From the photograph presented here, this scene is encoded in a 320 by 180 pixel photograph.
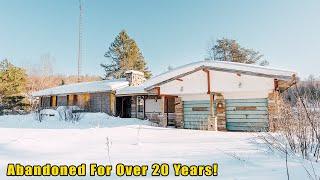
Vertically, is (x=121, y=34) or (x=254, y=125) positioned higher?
(x=121, y=34)

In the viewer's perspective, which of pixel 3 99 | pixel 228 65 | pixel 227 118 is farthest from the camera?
pixel 3 99

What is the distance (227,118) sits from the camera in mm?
15297

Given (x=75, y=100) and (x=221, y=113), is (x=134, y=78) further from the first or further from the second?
(x=221, y=113)

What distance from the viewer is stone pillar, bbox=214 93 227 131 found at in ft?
49.9

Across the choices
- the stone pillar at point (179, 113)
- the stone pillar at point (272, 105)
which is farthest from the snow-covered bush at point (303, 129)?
the stone pillar at point (179, 113)

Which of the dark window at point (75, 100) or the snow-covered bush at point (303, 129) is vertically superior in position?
the dark window at point (75, 100)

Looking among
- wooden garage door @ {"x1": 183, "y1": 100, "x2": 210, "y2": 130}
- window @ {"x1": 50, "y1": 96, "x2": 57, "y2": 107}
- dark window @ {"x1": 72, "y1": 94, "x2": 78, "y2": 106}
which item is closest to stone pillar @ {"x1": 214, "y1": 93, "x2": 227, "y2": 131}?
wooden garage door @ {"x1": 183, "y1": 100, "x2": 210, "y2": 130}

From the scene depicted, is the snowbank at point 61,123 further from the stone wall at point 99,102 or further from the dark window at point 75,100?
the dark window at point 75,100

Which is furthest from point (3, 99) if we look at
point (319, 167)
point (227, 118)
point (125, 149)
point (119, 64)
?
point (319, 167)

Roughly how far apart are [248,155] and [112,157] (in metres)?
2.92

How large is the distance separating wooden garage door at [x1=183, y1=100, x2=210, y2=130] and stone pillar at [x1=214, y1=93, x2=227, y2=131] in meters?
0.72

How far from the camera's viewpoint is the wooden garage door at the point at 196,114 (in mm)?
15977

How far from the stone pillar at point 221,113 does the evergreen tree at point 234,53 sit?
74.3ft

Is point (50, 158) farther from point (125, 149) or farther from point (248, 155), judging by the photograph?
point (248, 155)
